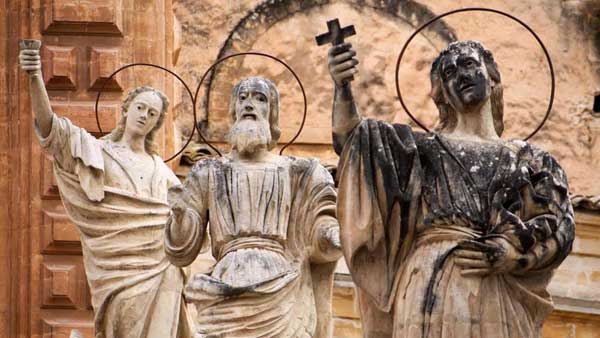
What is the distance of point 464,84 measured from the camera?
760 inches

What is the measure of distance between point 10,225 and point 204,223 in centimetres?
509

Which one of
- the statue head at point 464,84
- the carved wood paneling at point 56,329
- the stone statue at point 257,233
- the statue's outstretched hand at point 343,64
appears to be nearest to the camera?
the statue's outstretched hand at point 343,64

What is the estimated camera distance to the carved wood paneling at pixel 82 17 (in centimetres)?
2662

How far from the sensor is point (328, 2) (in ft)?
97.6

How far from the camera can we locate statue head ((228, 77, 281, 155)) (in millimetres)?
21484

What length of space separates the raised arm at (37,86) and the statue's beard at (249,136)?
1.46 meters

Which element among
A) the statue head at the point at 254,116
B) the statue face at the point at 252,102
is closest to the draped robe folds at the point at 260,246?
the statue head at the point at 254,116

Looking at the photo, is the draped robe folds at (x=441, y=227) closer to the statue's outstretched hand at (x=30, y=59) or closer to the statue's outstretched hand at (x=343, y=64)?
the statue's outstretched hand at (x=343, y=64)

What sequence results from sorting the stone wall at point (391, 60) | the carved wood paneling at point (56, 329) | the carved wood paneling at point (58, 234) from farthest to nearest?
the stone wall at point (391, 60), the carved wood paneling at point (58, 234), the carved wood paneling at point (56, 329)

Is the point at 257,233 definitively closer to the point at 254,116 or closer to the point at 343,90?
the point at 254,116

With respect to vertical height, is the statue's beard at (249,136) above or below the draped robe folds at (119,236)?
above

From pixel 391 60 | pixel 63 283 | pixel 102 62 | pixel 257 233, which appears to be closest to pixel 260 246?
pixel 257 233

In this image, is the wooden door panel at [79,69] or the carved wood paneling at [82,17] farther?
the carved wood paneling at [82,17]

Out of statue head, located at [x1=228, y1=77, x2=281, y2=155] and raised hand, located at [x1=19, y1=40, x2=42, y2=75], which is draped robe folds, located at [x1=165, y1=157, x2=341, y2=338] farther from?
raised hand, located at [x1=19, y1=40, x2=42, y2=75]
